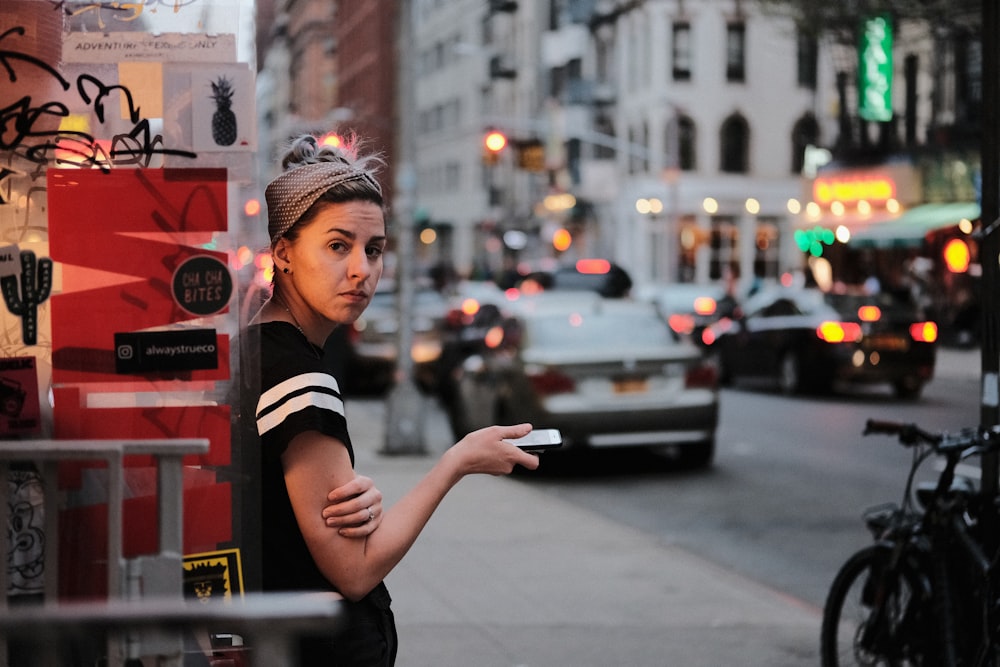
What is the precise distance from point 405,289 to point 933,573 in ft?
35.7

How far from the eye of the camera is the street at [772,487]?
31.9ft

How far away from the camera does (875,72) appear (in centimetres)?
3472

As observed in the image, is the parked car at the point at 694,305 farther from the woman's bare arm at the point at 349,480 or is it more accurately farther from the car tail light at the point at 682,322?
the woman's bare arm at the point at 349,480

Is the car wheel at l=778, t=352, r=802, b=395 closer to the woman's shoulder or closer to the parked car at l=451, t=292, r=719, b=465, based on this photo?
the parked car at l=451, t=292, r=719, b=465

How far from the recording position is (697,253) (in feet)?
190

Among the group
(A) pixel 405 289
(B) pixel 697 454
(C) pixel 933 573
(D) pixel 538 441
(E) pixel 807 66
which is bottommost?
(B) pixel 697 454

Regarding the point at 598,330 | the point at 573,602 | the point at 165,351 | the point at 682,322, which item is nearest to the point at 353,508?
the point at 165,351

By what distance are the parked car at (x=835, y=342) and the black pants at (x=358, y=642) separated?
1797cm

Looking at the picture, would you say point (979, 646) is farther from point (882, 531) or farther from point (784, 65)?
point (784, 65)

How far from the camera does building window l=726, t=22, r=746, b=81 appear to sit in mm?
57219

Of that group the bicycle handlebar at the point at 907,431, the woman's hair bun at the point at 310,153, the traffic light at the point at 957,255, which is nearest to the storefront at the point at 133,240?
the woman's hair bun at the point at 310,153

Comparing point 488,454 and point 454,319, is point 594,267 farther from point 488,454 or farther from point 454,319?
point 488,454

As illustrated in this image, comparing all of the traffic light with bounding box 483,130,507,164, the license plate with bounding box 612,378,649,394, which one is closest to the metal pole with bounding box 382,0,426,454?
the license plate with bounding box 612,378,649,394

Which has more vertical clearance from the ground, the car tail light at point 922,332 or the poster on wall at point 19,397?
the poster on wall at point 19,397
